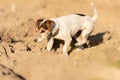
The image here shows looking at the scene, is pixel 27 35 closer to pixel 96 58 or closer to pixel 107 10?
pixel 96 58

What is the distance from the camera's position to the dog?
10.4 m

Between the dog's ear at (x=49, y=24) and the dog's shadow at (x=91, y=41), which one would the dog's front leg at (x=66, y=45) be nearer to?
the dog's shadow at (x=91, y=41)

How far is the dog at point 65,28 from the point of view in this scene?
10.4 m

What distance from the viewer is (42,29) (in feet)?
34.0

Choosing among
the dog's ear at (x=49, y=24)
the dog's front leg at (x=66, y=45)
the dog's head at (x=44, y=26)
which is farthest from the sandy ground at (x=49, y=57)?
the dog's ear at (x=49, y=24)

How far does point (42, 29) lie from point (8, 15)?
8.81 feet

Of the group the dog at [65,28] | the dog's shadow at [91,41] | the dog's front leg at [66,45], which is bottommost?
the dog's shadow at [91,41]

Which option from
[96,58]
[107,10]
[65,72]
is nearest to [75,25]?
[96,58]

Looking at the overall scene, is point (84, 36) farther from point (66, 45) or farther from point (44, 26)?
point (44, 26)

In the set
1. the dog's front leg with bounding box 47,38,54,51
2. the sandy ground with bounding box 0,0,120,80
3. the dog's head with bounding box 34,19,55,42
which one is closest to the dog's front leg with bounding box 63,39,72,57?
the sandy ground with bounding box 0,0,120,80

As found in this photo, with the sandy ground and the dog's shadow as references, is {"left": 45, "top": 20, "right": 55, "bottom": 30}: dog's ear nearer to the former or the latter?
A: the sandy ground

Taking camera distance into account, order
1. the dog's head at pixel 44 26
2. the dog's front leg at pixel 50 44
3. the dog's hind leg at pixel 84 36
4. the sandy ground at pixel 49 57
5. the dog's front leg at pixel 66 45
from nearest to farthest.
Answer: the sandy ground at pixel 49 57 < the dog's head at pixel 44 26 < the dog's front leg at pixel 66 45 < the dog's front leg at pixel 50 44 < the dog's hind leg at pixel 84 36

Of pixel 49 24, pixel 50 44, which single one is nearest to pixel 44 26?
pixel 49 24

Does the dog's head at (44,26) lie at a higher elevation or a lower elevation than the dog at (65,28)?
higher
